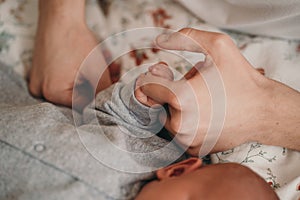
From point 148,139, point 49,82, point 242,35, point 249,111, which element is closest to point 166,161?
point 148,139

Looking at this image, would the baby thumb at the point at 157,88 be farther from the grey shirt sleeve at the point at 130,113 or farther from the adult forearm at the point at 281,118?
the adult forearm at the point at 281,118

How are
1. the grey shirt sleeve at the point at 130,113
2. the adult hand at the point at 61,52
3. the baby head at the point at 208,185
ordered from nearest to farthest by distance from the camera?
the baby head at the point at 208,185
the grey shirt sleeve at the point at 130,113
the adult hand at the point at 61,52

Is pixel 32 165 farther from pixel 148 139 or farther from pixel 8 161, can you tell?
pixel 148 139

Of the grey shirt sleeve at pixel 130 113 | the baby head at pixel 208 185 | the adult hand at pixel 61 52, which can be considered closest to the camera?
the baby head at pixel 208 185

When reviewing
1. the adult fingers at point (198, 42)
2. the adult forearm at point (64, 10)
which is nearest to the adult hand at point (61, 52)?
the adult forearm at point (64, 10)

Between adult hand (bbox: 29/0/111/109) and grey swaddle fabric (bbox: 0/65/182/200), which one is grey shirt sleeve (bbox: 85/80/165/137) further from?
adult hand (bbox: 29/0/111/109)

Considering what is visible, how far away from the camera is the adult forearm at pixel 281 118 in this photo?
81 centimetres

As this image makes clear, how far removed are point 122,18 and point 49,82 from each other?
243mm

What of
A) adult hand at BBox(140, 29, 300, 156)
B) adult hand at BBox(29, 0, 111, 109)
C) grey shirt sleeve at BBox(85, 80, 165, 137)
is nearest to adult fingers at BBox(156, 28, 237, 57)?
adult hand at BBox(140, 29, 300, 156)

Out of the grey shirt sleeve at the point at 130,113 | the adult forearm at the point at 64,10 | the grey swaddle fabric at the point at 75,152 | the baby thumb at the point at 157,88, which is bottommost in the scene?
the grey swaddle fabric at the point at 75,152

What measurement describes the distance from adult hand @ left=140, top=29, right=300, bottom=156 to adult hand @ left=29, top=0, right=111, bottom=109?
0.19 m

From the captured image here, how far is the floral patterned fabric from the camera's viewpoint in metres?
0.96

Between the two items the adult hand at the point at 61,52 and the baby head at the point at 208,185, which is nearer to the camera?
the baby head at the point at 208,185

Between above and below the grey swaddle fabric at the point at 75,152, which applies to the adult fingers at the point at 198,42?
above
